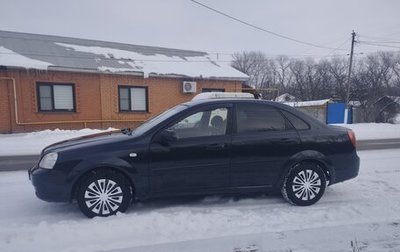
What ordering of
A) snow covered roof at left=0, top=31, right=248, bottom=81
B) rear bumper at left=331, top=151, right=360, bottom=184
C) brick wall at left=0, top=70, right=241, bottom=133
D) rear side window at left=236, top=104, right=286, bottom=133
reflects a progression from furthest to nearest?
snow covered roof at left=0, top=31, right=248, bottom=81, brick wall at left=0, top=70, right=241, bottom=133, rear bumper at left=331, top=151, right=360, bottom=184, rear side window at left=236, top=104, right=286, bottom=133

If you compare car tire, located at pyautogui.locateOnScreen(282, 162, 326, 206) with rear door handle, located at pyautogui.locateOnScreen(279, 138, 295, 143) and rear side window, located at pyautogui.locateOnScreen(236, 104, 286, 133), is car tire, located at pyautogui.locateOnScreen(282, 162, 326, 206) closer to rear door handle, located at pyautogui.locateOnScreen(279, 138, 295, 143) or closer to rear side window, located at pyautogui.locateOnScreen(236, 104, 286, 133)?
rear door handle, located at pyautogui.locateOnScreen(279, 138, 295, 143)

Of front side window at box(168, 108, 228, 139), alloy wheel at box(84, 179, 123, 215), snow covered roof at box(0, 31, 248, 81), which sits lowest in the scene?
alloy wheel at box(84, 179, 123, 215)

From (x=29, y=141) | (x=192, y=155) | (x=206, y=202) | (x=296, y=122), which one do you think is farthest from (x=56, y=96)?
(x=296, y=122)

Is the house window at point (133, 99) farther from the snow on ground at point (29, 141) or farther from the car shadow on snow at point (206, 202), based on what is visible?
the car shadow on snow at point (206, 202)

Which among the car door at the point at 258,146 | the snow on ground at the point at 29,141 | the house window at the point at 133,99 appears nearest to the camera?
the car door at the point at 258,146

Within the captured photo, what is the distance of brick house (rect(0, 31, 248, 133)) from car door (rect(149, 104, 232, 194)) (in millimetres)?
12365

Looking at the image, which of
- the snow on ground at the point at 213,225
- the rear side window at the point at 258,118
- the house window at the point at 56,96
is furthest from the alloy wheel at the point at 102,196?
the house window at the point at 56,96

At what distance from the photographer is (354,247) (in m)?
3.57

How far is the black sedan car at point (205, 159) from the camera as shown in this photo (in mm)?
4312

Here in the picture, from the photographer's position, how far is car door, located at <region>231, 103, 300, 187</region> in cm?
469

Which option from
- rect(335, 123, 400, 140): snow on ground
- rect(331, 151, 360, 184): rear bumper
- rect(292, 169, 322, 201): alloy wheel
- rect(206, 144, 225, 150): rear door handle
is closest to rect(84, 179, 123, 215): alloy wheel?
rect(206, 144, 225, 150): rear door handle

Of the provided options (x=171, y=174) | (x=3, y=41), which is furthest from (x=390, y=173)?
(x=3, y=41)

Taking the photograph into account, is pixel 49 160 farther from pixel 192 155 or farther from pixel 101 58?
pixel 101 58

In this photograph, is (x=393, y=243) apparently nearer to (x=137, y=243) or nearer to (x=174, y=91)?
(x=137, y=243)
